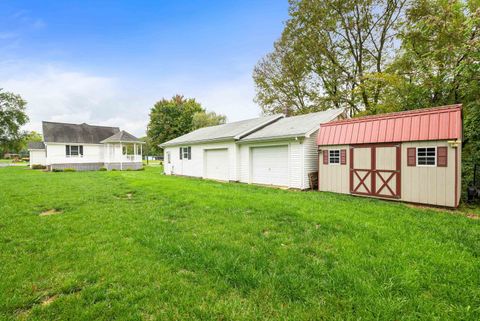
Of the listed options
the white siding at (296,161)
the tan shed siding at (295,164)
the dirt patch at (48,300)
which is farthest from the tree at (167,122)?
the dirt patch at (48,300)

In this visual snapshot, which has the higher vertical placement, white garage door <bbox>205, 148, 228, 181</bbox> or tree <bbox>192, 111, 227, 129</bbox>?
tree <bbox>192, 111, 227, 129</bbox>

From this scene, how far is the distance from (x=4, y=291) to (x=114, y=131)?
102 ft

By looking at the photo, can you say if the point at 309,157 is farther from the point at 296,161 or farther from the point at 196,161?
the point at 196,161

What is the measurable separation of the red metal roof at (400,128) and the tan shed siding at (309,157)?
601 millimetres

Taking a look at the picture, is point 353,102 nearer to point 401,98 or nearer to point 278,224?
point 401,98

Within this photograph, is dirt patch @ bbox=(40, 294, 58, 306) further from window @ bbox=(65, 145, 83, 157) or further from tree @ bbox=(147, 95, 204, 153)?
tree @ bbox=(147, 95, 204, 153)

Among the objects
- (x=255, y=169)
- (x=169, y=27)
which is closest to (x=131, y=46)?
(x=169, y=27)

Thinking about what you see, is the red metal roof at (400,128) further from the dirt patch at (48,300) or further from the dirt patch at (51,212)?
the dirt patch at (51,212)

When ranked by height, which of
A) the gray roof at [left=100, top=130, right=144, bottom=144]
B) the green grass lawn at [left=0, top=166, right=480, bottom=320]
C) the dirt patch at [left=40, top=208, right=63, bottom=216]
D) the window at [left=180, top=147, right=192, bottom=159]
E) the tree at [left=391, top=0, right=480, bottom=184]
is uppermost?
the tree at [left=391, top=0, right=480, bottom=184]

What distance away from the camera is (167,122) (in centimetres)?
3491

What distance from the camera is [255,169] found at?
12.9 meters

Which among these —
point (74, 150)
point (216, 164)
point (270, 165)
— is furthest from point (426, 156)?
point (74, 150)

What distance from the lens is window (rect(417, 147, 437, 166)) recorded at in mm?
7273

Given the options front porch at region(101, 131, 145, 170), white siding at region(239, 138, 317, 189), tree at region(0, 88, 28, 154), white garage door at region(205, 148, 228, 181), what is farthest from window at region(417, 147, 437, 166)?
tree at region(0, 88, 28, 154)
